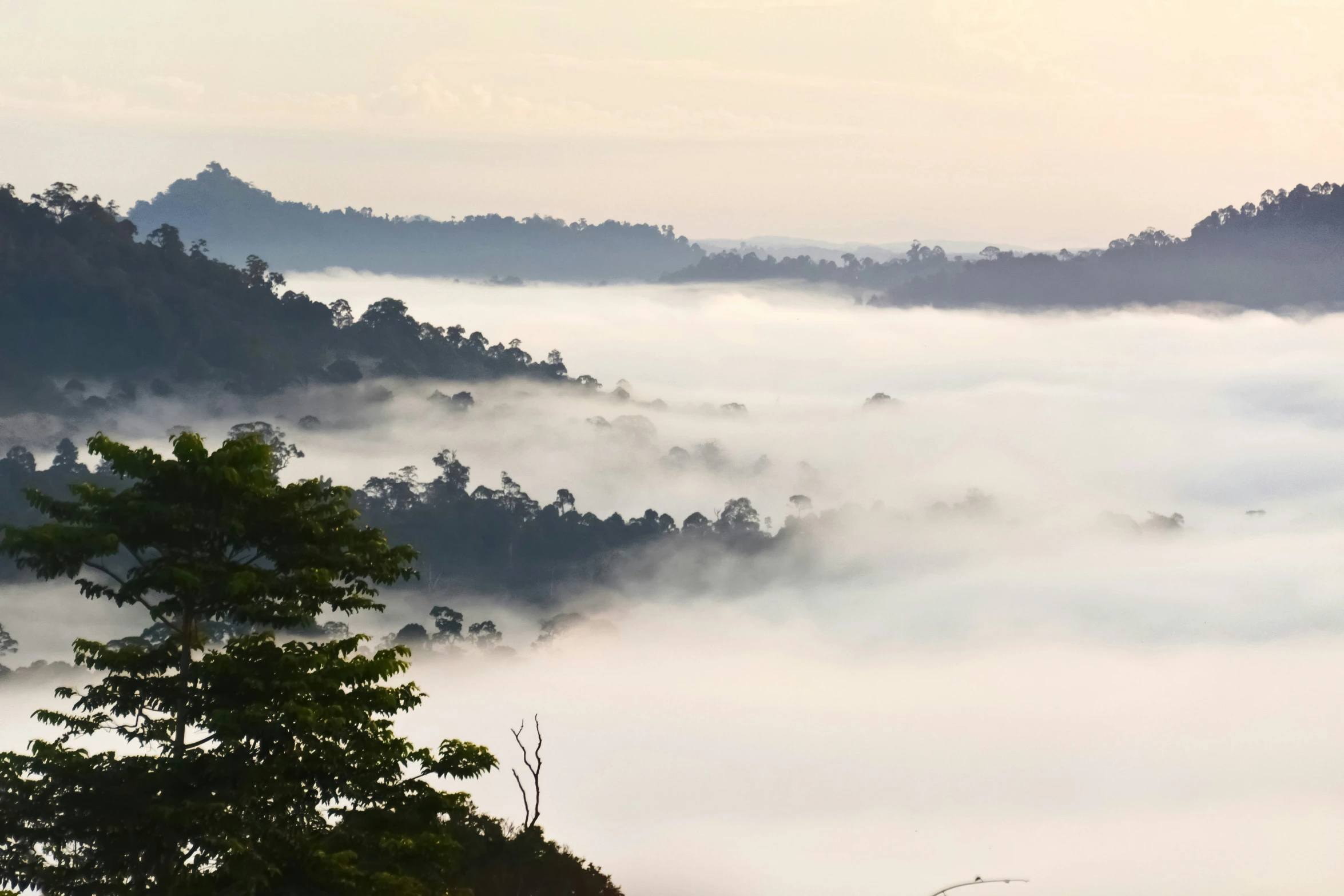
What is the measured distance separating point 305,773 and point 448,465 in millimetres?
155911

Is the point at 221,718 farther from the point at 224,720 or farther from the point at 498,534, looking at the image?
the point at 498,534

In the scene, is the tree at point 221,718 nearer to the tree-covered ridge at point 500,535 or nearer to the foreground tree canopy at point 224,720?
the foreground tree canopy at point 224,720

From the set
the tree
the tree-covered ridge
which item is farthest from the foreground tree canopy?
the tree-covered ridge

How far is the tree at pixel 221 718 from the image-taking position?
51.3ft

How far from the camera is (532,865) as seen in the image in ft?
108

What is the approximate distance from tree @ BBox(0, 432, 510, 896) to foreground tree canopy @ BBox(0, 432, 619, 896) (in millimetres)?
21

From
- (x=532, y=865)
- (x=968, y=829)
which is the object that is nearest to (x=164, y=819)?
(x=532, y=865)

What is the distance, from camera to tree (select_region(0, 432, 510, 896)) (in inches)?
615

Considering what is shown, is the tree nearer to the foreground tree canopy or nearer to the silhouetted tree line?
the foreground tree canopy

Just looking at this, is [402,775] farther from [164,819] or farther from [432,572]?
[432,572]

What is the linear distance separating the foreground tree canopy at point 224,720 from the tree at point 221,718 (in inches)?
0.8

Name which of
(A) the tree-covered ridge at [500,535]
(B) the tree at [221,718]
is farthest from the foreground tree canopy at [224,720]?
(A) the tree-covered ridge at [500,535]

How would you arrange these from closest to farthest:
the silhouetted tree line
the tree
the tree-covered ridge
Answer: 1. the tree
2. the tree-covered ridge
3. the silhouetted tree line

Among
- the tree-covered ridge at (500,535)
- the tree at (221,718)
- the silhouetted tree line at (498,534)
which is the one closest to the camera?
the tree at (221,718)
